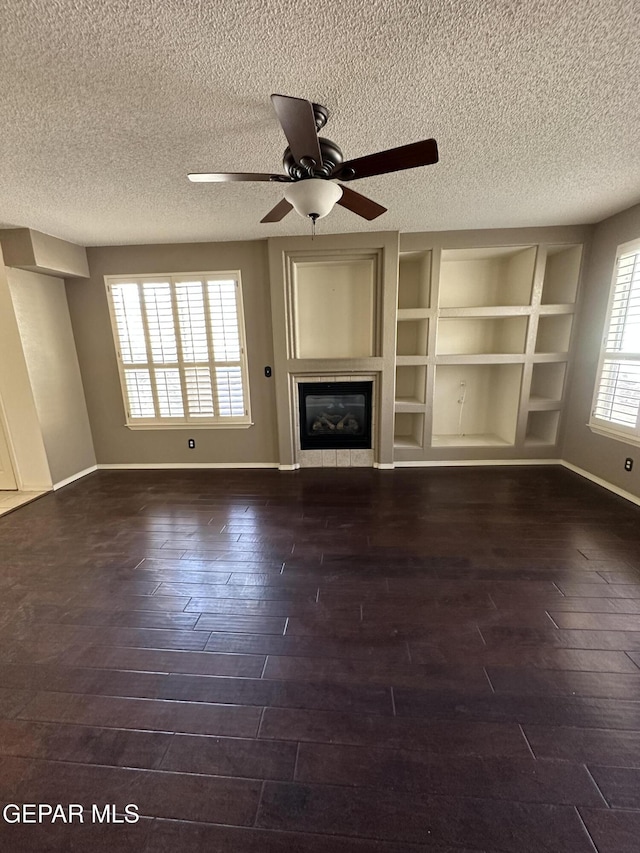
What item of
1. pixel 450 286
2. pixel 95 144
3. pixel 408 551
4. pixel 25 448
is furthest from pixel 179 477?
pixel 450 286

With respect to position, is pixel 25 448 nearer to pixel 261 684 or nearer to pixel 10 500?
pixel 10 500

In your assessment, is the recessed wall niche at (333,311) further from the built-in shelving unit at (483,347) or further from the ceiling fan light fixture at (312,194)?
the ceiling fan light fixture at (312,194)

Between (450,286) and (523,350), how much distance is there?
117cm

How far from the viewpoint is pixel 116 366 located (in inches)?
159

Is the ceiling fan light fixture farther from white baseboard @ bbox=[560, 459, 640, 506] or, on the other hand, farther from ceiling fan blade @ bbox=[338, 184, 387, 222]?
white baseboard @ bbox=[560, 459, 640, 506]

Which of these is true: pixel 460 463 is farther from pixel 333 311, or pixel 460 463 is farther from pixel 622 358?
pixel 333 311

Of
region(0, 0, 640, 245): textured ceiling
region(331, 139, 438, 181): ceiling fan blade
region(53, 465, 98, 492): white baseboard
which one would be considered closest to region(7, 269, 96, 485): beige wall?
region(53, 465, 98, 492): white baseboard

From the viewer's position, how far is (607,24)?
1.22 meters

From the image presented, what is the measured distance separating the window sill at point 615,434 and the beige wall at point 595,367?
4 cm

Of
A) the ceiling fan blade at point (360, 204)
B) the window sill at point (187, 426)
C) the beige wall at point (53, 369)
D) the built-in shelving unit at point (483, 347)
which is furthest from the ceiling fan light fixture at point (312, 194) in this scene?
the beige wall at point (53, 369)

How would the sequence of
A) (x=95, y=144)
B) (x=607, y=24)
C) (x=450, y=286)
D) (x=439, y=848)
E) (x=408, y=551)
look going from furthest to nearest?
1. (x=450, y=286)
2. (x=408, y=551)
3. (x=95, y=144)
4. (x=607, y=24)
5. (x=439, y=848)

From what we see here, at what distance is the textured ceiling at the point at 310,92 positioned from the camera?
1.18 meters

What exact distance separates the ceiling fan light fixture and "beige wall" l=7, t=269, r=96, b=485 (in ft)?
10.7

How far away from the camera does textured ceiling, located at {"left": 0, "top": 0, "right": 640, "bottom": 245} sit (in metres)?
1.18
